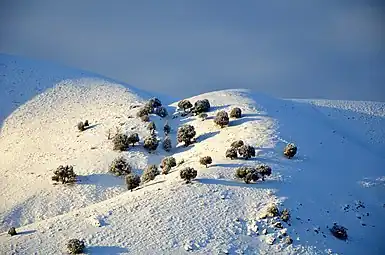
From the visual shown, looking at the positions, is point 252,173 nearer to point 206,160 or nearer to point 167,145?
point 206,160

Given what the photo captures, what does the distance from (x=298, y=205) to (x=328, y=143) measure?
19902 millimetres

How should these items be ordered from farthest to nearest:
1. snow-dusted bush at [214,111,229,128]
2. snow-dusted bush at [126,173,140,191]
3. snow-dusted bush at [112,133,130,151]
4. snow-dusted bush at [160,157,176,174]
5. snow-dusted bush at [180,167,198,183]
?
snow-dusted bush at [214,111,229,128] → snow-dusted bush at [112,133,130,151] → snow-dusted bush at [160,157,176,174] → snow-dusted bush at [126,173,140,191] → snow-dusted bush at [180,167,198,183]

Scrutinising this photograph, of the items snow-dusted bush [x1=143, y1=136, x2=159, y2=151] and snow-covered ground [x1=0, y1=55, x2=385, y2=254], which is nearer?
snow-covered ground [x1=0, y1=55, x2=385, y2=254]

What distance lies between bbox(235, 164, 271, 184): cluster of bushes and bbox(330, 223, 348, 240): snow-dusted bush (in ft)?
27.2

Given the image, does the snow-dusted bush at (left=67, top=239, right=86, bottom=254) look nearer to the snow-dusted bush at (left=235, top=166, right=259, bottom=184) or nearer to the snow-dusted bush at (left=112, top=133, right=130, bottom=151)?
the snow-dusted bush at (left=235, top=166, right=259, bottom=184)

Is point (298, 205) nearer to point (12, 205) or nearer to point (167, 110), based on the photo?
point (12, 205)

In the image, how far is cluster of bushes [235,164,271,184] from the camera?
1737 inches

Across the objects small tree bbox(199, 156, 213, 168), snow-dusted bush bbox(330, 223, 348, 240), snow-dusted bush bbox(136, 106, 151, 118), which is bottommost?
snow-dusted bush bbox(330, 223, 348, 240)

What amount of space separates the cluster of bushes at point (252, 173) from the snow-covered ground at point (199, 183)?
2.22 ft

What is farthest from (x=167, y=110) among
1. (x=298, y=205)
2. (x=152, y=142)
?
(x=298, y=205)

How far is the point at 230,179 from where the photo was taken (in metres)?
44.8

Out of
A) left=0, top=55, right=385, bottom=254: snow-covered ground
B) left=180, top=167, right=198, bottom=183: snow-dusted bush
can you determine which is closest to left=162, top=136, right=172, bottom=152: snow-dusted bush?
left=0, top=55, right=385, bottom=254: snow-covered ground

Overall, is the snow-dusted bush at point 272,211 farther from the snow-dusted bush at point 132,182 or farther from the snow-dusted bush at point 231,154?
the snow-dusted bush at point 132,182

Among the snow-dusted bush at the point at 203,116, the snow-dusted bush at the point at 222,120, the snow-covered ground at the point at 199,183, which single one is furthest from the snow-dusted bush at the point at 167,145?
the snow-dusted bush at the point at 203,116
